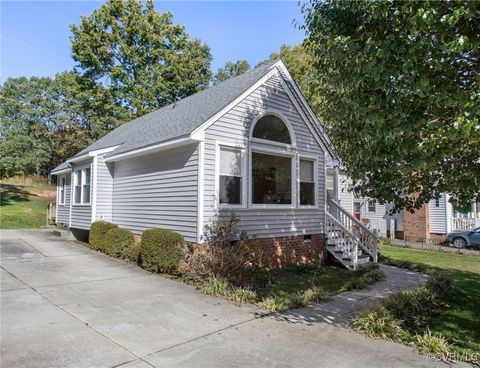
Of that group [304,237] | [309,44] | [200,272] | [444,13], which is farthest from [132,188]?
[444,13]

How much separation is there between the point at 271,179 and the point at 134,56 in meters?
25.0

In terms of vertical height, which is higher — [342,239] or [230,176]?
[230,176]

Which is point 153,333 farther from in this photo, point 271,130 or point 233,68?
point 233,68

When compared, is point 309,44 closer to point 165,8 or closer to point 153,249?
point 153,249

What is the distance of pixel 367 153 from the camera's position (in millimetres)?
5512

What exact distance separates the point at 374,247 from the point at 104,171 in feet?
34.8

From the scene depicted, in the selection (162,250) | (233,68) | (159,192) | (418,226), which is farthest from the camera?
(233,68)

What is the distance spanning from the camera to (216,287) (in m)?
8.04

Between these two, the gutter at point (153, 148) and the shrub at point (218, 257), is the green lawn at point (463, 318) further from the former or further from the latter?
the gutter at point (153, 148)

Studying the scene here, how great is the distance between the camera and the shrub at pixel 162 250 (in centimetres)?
960

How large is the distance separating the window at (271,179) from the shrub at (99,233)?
5692mm

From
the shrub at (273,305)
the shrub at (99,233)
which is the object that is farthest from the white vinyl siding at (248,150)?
the shrub at (99,233)

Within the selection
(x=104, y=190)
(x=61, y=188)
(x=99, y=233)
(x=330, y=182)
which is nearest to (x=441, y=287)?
(x=330, y=182)

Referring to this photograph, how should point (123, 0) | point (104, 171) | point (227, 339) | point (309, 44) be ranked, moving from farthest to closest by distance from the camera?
point (123, 0) < point (104, 171) < point (309, 44) < point (227, 339)
